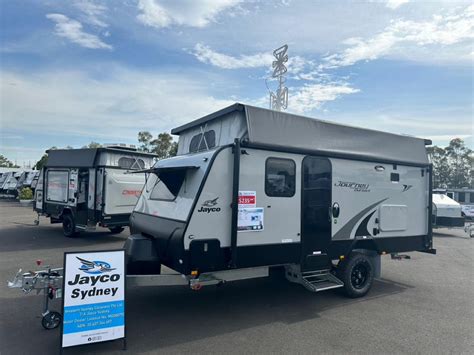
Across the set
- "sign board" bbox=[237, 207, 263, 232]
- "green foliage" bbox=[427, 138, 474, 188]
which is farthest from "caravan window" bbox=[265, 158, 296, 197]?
"green foliage" bbox=[427, 138, 474, 188]

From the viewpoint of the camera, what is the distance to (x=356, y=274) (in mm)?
6359

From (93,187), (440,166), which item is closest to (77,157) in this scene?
(93,187)

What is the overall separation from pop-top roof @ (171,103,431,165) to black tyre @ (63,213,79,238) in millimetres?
7728

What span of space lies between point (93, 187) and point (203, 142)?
24.7 feet

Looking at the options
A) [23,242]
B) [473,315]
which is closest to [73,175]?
[23,242]

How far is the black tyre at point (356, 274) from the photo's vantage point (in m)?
6.07

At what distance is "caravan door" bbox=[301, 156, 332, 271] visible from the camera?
5.55 meters

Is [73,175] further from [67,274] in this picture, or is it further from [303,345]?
[303,345]

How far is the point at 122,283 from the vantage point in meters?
4.22

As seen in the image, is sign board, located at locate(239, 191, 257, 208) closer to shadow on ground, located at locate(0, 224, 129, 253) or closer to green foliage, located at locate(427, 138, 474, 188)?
shadow on ground, located at locate(0, 224, 129, 253)

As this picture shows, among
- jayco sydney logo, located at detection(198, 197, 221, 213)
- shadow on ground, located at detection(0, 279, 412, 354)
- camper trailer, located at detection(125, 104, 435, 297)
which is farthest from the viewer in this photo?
camper trailer, located at detection(125, 104, 435, 297)

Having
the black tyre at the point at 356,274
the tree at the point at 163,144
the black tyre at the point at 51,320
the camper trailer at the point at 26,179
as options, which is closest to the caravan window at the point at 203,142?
the black tyre at the point at 356,274

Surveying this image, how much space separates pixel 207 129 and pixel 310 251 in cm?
258

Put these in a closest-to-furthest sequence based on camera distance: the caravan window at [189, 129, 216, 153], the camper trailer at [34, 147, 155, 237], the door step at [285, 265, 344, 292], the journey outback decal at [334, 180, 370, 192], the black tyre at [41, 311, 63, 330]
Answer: the black tyre at [41, 311, 63, 330], the door step at [285, 265, 344, 292], the caravan window at [189, 129, 216, 153], the journey outback decal at [334, 180, 370, 192], the camper trailer at [34, 147, 155, 237]
